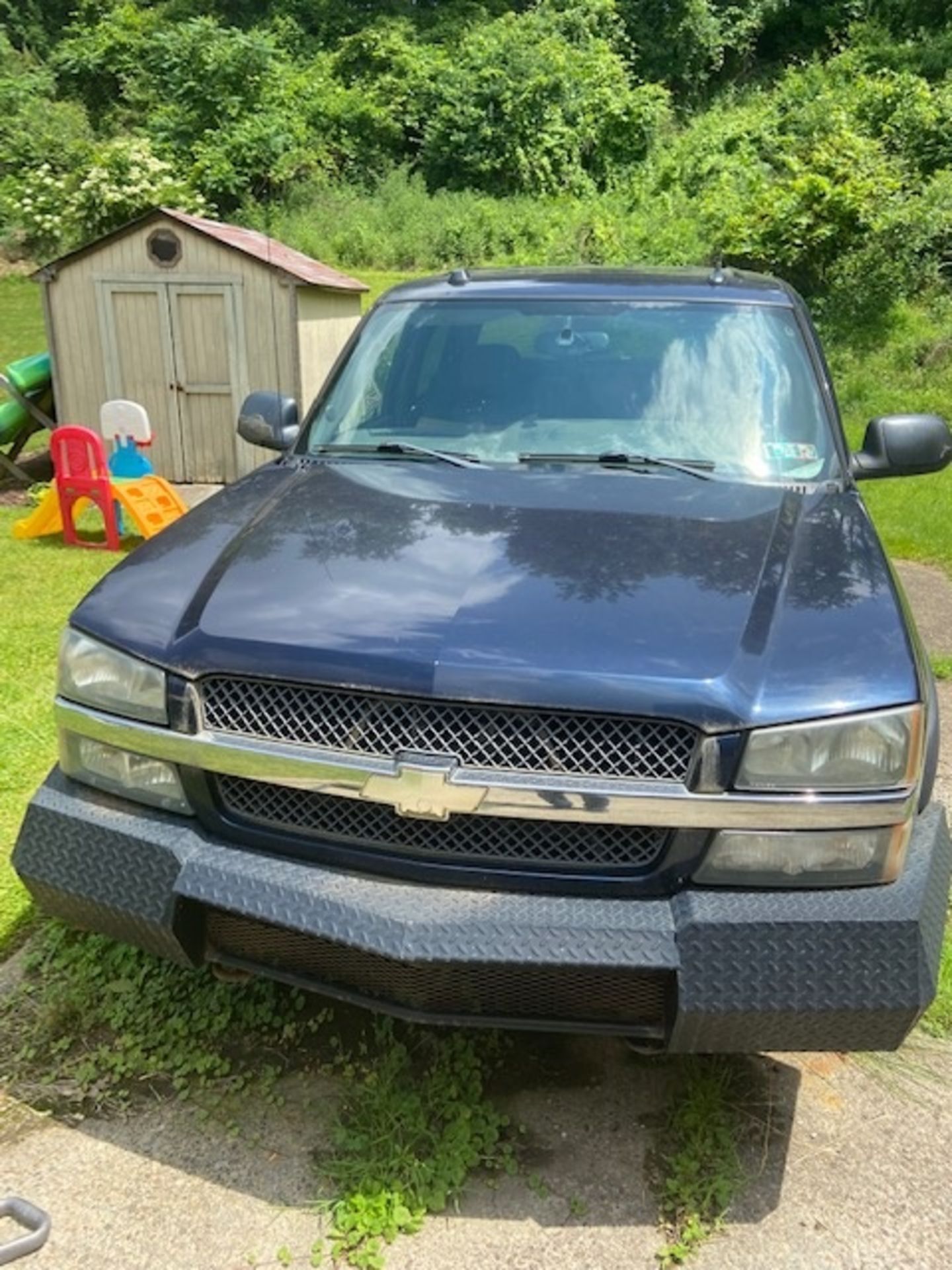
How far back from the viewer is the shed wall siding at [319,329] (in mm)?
9836

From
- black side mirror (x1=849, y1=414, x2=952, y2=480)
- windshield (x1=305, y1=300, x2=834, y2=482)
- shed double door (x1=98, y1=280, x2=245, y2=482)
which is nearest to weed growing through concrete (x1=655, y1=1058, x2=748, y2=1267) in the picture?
windshield (x1=305, y1=300, x2=834, y2=482)

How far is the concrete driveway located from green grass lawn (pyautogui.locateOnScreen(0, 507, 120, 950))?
106 centimetres

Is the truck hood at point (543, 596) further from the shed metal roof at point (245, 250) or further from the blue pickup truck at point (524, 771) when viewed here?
the shed metal roof at point (245, 250)

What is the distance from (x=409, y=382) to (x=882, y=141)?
16025 mm

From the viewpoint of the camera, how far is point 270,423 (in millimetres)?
3891

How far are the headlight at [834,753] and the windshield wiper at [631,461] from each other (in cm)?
118

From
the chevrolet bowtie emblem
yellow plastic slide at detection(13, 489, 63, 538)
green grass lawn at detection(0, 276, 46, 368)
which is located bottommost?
green grass lawn at detection(0, 276, 46, 368)

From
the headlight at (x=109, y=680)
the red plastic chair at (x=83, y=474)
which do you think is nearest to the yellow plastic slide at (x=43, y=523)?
the red plastic chair at (x=83, y=474)

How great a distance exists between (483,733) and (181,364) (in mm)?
8854

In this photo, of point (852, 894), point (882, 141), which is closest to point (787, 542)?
point (852, 894)

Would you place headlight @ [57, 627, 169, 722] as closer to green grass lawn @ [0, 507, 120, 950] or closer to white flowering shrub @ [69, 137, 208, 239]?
green grass lawn @ [0, 507, 120, 950]

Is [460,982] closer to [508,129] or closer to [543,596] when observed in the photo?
[543,596]

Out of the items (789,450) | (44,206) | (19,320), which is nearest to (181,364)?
(789,450)

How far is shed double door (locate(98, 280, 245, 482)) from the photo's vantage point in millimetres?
9836
